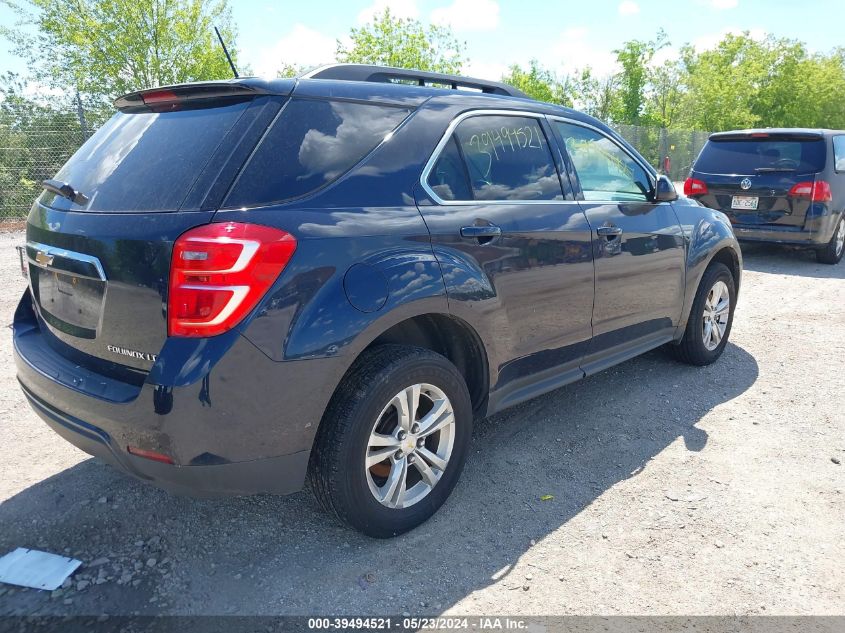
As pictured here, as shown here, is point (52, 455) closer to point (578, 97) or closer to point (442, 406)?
point (442, 406)

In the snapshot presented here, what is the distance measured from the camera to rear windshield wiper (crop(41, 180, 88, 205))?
2529 millimetres

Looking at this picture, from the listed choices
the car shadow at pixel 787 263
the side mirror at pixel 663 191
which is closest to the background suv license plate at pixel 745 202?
the car shadow at pixel 787 263

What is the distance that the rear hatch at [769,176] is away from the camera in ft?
27.3

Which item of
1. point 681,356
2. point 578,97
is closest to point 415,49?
point 578,97

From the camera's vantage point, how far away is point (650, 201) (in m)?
4.07

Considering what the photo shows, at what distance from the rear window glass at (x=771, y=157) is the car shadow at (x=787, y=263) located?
1.27 meters

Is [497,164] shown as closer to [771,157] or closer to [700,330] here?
[700,330]

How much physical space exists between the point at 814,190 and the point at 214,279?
848 centimetres

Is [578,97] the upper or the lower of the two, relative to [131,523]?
upper

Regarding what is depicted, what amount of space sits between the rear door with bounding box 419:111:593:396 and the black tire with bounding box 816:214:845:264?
7013mm

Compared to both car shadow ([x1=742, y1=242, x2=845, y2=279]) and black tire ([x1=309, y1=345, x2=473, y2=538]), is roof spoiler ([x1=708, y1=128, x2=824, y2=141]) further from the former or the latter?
black tire ([x1=309, y1=345, x2=473, y2=538])

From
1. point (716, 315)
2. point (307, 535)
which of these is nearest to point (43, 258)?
point (307, 535)

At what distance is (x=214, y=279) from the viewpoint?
6.85ft

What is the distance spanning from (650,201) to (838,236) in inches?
255
